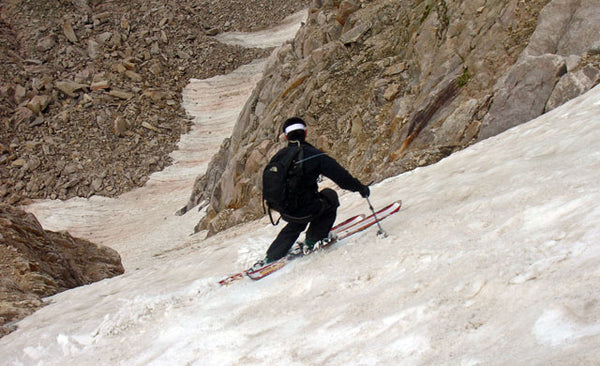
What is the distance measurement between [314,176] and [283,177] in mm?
501

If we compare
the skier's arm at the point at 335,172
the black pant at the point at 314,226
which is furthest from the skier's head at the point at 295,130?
the black pant at the point at 314,226

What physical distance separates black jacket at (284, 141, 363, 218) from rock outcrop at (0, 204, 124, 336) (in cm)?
560

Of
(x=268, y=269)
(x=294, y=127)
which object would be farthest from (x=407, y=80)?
(x=268, y=269)

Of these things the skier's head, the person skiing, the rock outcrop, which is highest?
the skier's head

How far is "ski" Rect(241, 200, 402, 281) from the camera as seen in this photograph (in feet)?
25.4

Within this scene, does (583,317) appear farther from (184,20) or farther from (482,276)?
(184,20)

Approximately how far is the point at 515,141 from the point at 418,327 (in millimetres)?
6819

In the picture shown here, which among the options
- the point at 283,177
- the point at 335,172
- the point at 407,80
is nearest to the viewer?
the point at 283,177

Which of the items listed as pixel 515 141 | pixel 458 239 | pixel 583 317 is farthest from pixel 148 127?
pixel 583 317

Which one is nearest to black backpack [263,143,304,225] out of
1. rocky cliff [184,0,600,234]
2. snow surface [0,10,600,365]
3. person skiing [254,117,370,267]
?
person skiing [254,117,370,267]

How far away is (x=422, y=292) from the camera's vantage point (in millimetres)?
5262

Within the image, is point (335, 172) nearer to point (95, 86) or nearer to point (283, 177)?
point (283, 177)

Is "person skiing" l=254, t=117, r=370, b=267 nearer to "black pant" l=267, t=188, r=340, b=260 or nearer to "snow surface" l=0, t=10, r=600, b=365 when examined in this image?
"black pant" l=267, t=188, r=340, b=260

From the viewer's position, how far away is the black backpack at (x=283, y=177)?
694 centimetres
